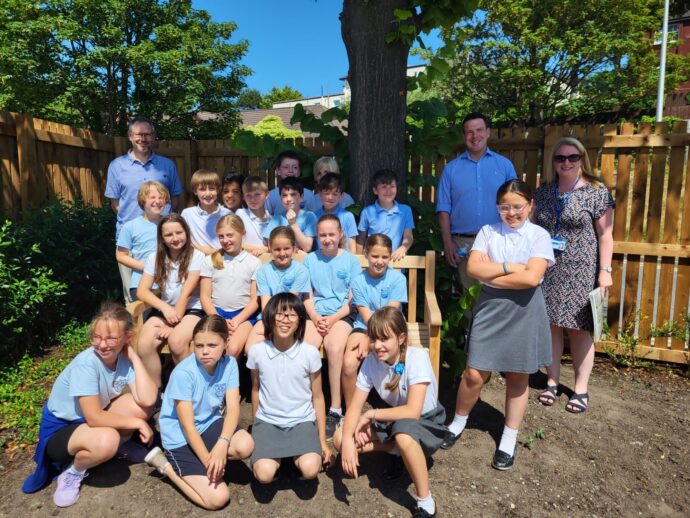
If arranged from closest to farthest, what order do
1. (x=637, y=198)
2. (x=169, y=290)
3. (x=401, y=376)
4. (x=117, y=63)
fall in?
(x=401, y=376) → (x=169, y=290) → (x=637, y=198) → (x=117, y=63)

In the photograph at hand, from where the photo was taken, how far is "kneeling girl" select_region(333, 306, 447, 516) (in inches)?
98.6

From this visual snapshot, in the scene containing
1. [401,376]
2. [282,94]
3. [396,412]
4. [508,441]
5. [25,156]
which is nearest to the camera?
[396,412]

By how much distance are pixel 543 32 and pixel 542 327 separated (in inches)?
743

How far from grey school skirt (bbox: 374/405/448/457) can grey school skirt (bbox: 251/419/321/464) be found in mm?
371

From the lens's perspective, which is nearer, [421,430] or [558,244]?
[421,430]

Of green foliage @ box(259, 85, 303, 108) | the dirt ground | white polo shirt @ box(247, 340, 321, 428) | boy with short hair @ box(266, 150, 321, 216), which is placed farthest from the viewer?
green foliage @ box(259, 85, 303, 108)

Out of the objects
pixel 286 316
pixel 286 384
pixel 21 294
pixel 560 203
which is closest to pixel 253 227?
pixel 286 316

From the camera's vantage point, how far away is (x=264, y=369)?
2.89 metres

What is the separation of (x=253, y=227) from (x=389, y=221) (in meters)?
1.12

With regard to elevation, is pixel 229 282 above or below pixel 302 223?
below

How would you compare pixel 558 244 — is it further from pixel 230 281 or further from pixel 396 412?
pixel 230 281

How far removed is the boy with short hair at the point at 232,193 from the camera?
4258 millimetres

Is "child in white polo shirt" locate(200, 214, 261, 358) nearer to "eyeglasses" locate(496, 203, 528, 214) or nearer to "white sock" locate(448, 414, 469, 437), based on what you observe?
"white sock" locate(448, 414, 469, 437)

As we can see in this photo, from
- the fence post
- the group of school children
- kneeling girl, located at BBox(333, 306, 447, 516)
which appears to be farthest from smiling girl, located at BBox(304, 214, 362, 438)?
the fence post
